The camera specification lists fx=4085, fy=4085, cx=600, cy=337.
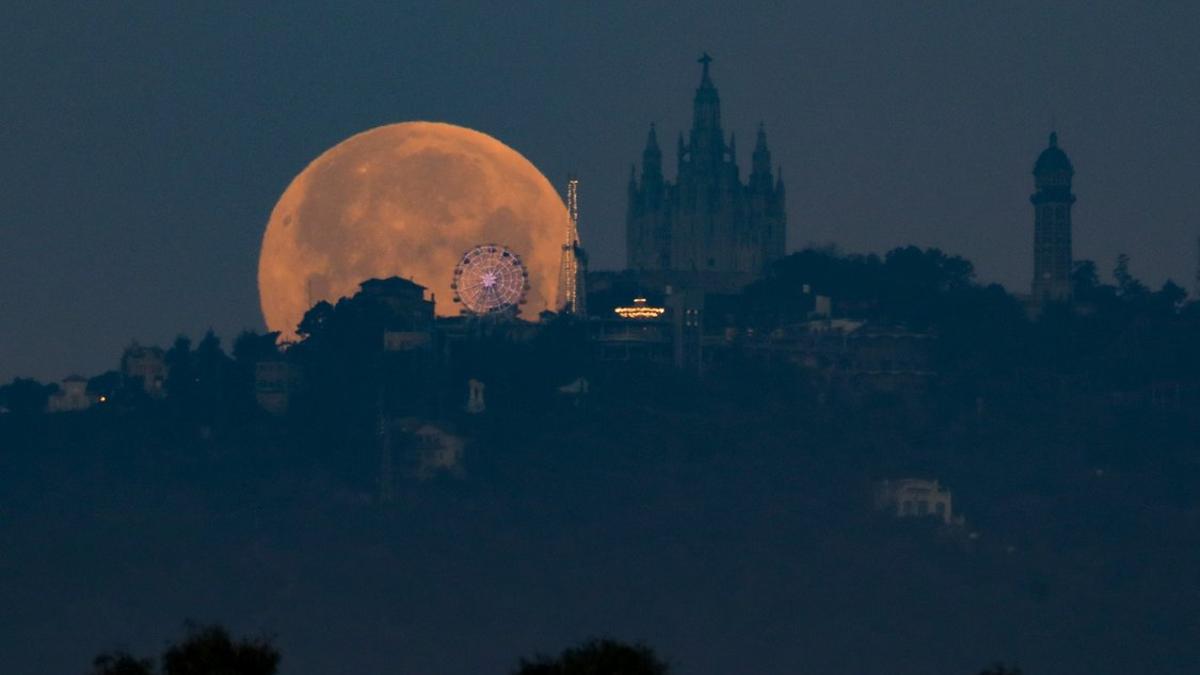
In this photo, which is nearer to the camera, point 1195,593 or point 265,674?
point 265,674

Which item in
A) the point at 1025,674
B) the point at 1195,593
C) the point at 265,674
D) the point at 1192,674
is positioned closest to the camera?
the point at 265,674

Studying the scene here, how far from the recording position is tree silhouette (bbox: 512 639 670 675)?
69125mm

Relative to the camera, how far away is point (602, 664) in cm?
6981

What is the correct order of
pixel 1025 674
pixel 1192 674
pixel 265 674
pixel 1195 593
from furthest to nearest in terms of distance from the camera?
pixel 1195 593
pixel 1192 674
pixel 1025 674
pixel 265 674

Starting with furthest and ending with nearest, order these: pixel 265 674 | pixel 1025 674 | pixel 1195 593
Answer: pixel 1195 593, pixel 1025 674, pixel 265 674

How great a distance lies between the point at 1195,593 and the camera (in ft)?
650

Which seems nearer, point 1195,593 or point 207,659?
point 207,659

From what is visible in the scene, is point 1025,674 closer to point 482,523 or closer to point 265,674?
point 482,523

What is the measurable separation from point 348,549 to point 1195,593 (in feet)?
135

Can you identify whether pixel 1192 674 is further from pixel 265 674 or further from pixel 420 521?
pixel 265 674

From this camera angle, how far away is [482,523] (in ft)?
654

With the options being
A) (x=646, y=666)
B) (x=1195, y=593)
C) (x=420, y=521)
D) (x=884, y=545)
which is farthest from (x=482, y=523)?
(x=646, y=666)

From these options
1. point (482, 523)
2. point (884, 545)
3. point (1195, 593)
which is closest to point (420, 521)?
point (482, 523)

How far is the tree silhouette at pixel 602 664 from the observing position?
6912 centimetres
